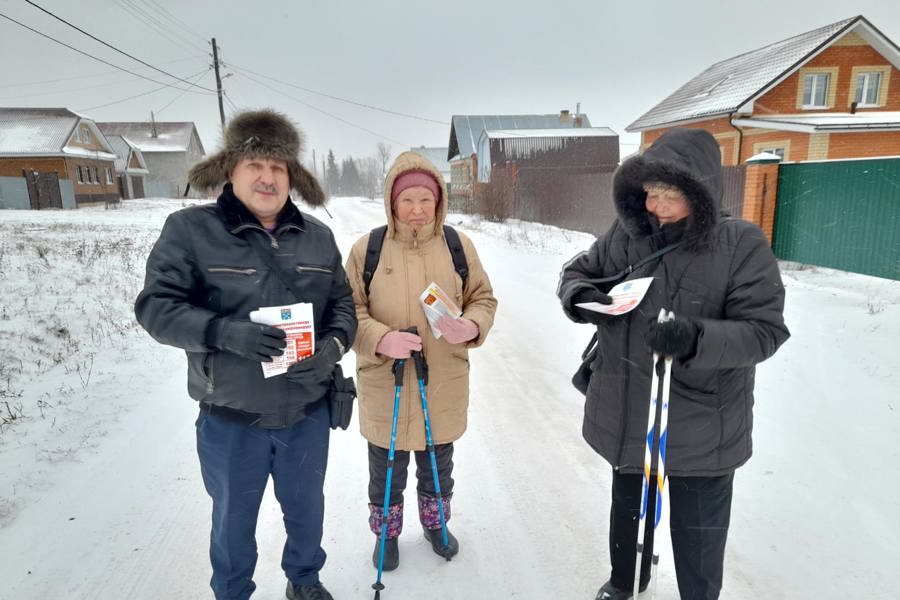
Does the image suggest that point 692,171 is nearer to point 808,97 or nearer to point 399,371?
point 399,371

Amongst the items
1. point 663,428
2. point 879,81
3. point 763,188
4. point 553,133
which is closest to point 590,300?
point 663,428

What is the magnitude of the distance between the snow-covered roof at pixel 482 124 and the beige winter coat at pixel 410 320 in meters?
37.6

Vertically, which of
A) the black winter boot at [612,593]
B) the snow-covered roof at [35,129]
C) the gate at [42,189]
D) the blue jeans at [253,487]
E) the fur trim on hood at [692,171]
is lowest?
the black winter boot at [612,593]

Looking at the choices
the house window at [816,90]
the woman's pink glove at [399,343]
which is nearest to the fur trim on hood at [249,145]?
the woman's pink glove at [399,343]

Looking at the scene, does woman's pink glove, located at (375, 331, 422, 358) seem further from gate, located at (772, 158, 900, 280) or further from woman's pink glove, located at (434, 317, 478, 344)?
gate, located at (772, 158, 900, 280)

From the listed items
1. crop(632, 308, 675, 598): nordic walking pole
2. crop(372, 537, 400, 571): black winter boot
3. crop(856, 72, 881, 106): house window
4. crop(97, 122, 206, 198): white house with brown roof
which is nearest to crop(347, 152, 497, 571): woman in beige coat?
crop(372, 537, 400, 571): black winter boot

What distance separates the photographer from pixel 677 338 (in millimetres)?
1857

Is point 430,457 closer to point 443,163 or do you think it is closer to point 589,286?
point 589,286

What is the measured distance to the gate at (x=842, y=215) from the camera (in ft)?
26.4

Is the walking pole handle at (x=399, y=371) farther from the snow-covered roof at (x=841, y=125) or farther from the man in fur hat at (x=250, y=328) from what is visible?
the snow-covered roof at (x=841, y=125)

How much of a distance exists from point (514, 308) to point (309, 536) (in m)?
5.96

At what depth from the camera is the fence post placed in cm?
1012

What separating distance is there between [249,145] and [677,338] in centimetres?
191

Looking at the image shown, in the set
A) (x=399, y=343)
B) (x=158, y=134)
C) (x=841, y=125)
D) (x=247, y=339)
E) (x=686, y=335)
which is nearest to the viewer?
(x=686, y=335)
